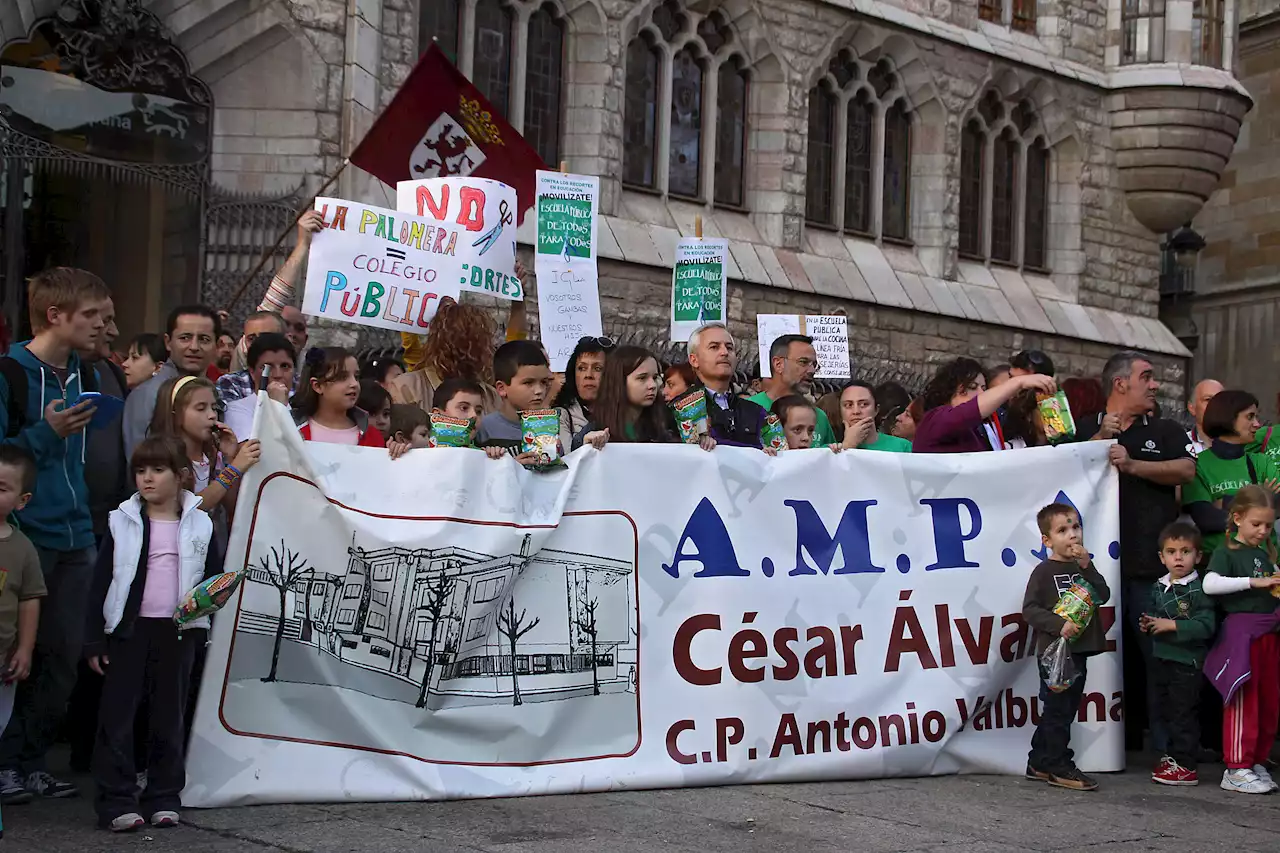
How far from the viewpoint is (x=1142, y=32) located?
72.8 ft

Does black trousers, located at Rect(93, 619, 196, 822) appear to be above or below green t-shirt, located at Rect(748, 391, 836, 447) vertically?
below

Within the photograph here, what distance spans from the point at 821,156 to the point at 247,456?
14.8 metres

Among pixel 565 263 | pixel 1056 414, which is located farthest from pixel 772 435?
pixel 565 263

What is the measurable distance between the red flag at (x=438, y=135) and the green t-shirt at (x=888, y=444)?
3.18 metres

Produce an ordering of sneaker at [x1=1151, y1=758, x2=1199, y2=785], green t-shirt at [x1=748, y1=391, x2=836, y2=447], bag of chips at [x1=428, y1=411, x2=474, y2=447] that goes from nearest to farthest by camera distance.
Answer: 1. bag of chips at [x1=428, y1=411, x2=474, y2=447]
2. sneaker at [x1=1151, y1=758, x2=1199, y2=785]
3. green t-shirt at [x1=748, y1=391, x2=836, y2=447]

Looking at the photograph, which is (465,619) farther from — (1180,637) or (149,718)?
(1180,637)

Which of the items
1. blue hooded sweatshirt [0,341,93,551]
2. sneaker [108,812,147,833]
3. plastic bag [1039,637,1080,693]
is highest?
blue hooded sweatshirt [0,341,93,551]

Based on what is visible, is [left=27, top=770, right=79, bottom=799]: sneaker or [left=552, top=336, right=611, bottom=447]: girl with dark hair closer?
[left=27, top=770, right=79, bottom=799]: sneaker

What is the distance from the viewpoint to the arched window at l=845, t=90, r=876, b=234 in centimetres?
2022

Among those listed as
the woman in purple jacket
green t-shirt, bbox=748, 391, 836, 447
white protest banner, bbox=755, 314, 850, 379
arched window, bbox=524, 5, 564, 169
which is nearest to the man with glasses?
green t-shirt, bbox=748, 391, 836, 447

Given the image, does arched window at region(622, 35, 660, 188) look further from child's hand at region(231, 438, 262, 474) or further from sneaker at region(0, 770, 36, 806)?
sneaker at region(0, 770, 36, 806)

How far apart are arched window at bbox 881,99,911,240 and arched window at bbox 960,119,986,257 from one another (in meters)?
0.94

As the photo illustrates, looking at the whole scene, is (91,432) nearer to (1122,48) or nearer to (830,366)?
(830,366)

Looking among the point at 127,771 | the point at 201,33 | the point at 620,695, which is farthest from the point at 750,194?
the point at 127,771
